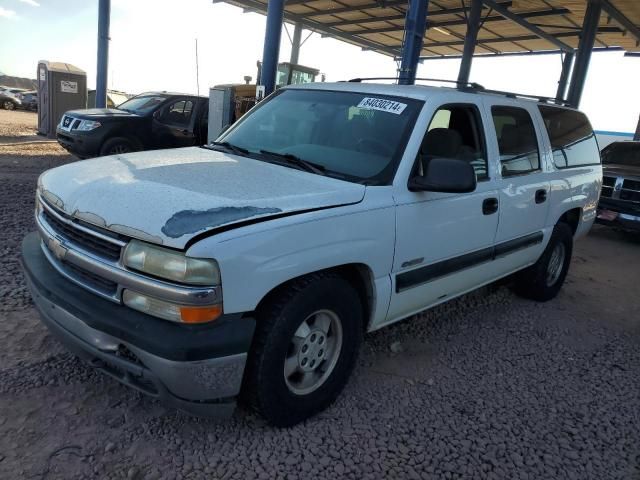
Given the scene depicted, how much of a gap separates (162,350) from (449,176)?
1.75m

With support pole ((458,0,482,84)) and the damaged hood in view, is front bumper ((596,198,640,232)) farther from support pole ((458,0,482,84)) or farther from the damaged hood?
the damaged hood

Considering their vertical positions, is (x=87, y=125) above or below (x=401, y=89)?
below

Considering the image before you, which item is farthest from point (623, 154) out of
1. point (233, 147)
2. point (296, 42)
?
point (296, 42)

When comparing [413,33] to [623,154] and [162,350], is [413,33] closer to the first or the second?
[623,154]

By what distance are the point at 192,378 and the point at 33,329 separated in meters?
1.84

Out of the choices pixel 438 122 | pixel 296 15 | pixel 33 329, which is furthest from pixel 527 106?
pixel 296 15

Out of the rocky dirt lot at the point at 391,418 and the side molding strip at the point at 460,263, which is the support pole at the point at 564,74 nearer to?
the side molding strip at the point at 460,263

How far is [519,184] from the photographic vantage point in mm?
3943

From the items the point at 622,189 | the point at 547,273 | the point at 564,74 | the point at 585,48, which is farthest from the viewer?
the point at 564,74

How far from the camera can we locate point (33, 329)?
337 centimetres

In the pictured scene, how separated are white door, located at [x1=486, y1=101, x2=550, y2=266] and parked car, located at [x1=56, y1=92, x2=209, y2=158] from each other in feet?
25.6

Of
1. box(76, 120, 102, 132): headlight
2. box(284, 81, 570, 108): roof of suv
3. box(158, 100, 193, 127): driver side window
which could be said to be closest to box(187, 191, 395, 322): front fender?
box(284, 81, 570, 108): roof of suv

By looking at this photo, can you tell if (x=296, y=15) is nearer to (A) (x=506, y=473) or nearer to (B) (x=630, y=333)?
(B) (x=630, y=333)

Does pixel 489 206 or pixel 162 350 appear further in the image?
pixel 489 206
